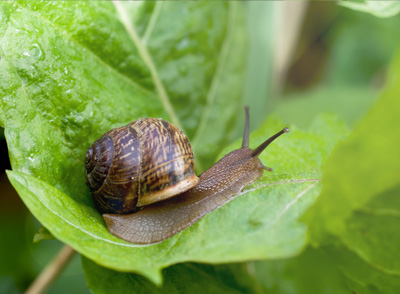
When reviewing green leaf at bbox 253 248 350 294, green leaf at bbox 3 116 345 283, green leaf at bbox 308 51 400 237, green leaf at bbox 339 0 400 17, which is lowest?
green leaf at bbox 253 248 350 294

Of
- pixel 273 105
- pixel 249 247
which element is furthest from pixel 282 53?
pixel 249 247

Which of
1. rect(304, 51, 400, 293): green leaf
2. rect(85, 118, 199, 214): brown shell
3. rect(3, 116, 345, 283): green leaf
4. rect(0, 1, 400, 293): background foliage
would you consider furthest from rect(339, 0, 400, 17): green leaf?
rect(85, 118, 199, 214): brown shell

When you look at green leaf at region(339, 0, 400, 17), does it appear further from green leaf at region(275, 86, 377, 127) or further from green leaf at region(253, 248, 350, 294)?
green leaf at region(275, 86, 377, 127)

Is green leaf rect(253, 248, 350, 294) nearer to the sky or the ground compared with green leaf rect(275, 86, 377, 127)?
nearer to the ground

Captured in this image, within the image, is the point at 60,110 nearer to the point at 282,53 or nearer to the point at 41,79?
the point at 41,79

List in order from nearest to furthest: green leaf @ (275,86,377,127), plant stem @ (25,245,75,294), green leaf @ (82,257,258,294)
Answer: green leaf @ (82,257,258,294) → plant stem @ (25,245,75,294) → green leaf @ (275,86,377,127)

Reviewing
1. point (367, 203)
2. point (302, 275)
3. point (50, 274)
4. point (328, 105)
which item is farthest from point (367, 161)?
point (328, 105)

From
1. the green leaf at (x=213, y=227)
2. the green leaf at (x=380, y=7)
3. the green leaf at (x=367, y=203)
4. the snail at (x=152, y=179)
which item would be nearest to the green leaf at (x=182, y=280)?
the green leaf at (x=213, y=227)
